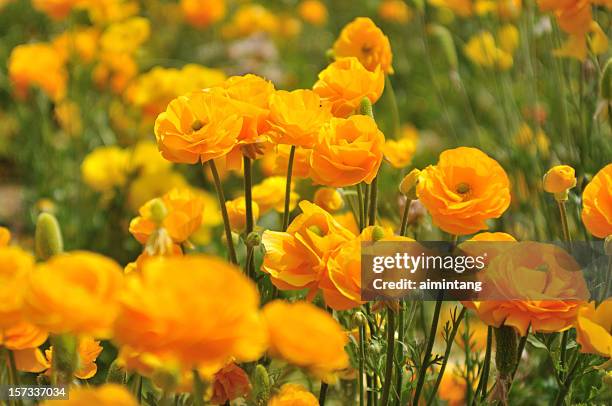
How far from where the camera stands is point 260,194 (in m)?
1.42

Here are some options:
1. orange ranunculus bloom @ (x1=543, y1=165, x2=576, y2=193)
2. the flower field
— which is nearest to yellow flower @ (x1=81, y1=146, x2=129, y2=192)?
the flower field

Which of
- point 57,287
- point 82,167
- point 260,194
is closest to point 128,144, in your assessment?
point 82,167

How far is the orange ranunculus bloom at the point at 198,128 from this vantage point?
1082 mm

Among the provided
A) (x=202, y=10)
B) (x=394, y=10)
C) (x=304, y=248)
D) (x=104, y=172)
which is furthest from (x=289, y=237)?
(x=394, y=10)

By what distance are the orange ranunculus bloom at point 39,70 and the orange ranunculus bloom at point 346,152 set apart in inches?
66.2

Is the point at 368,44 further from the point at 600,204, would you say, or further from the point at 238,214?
the point at 600,204

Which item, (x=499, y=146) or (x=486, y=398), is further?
(x=499, y=146)

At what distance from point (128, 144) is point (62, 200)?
0.99 feet

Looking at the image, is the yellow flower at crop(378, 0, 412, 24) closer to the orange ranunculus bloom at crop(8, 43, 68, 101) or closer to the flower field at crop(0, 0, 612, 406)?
the flower field at crop(0, 0, 612, 406)

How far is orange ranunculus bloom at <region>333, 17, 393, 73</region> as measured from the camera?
1410 millimetres

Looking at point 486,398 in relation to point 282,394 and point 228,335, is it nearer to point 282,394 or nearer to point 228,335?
point 282,394

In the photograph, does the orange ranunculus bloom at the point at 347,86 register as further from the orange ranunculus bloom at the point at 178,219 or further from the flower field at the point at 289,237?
the orange ranunculus bloom at the point at 178,219

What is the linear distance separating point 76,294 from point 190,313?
0.31 ft

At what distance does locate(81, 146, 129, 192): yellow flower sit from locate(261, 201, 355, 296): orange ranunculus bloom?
62.4 inches
